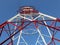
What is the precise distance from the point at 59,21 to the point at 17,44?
34.0ft

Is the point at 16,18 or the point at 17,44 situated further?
the point at 17,44

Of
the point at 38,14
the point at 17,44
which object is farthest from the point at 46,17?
the point at 17,44

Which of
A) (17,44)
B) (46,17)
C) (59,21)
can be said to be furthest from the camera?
(17,44)

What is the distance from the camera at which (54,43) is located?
3312 centimetres

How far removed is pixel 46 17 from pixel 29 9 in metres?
2.42

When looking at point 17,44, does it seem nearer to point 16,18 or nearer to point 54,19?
point 16,18

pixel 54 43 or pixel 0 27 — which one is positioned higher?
pixel 0 27

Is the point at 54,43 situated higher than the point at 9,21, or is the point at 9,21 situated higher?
the point at 9,21

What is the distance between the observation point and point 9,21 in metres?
28.8

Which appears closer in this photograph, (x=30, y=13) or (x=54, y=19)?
(x=54, y=19)

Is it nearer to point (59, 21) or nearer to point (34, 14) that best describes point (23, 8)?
point (34, 14)

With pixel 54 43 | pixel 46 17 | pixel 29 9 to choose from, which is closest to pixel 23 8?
pixel 29 9

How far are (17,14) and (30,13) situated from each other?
1.45m

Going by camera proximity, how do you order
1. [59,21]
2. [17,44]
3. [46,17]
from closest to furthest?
[59,21] < [46,17] < [17,44]
